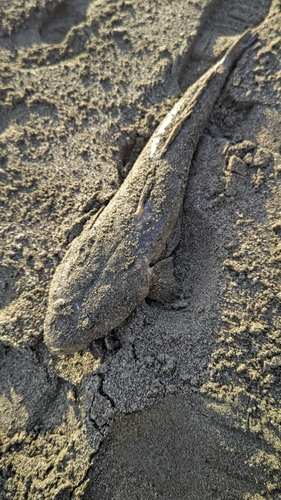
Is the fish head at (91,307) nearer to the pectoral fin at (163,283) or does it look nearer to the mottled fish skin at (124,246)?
the mottled fish skin at (124,246)

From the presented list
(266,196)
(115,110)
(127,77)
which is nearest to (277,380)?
(266,196)

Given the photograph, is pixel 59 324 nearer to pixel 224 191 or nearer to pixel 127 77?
pixel 224 191

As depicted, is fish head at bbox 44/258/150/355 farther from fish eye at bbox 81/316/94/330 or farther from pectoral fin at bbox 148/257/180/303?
pectoral fin at bbox 148/257/180/303

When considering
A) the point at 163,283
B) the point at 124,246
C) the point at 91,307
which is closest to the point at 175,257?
the point at 163,283

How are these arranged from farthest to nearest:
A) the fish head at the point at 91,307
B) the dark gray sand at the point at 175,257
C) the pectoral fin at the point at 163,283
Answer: the pectoral fin at the point at 163,283, the fish head at the point at 91,307, the dark gray sand at the point at 175,257

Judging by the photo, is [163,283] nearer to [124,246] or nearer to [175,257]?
[175,257]

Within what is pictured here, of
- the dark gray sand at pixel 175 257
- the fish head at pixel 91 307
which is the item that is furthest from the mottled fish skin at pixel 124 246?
the dark gray sand at pixel 175 257
